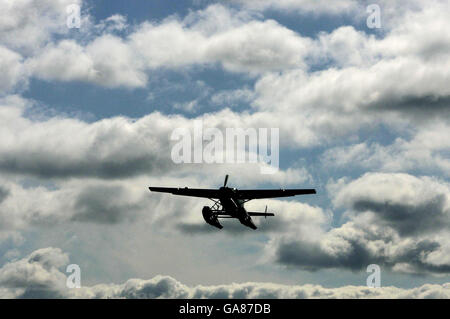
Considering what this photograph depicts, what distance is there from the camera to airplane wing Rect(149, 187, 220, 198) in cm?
9181

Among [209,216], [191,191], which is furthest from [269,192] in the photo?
[191,191]

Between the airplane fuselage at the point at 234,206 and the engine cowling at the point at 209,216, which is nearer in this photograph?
the airplane fuselage at the point at 234,206

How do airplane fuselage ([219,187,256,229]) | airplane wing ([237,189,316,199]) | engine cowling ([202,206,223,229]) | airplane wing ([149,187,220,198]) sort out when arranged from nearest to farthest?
airplane fuselage ([219,187,256,229])
engine cowling ([202,206,223,229])
airplane wing ([237,189,316,199])
airplane wing ([149,187,220,198])

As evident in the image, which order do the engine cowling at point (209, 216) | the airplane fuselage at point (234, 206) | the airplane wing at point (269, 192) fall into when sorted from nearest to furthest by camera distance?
the airplane fuselage at point (234, 206) → the engine cowling at point (209, 216) → the airplane wing at point (269, 192)

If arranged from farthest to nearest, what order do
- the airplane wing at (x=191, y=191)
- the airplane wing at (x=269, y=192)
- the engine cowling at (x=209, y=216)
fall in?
the airplane wing at (x=191, y=191), the airplane wing at (x=269, y=192), the engine cowling at (x=209, y=216)

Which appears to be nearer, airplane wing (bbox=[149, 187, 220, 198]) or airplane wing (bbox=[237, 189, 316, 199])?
airplane wing (bbox=[237, 189, 316, 199])

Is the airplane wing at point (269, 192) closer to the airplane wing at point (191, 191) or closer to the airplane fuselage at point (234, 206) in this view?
the airplane fuselage at point (234, 206)

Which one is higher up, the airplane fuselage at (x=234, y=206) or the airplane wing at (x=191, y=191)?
the airplane wing at (x=191, y=191)

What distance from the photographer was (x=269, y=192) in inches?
3654

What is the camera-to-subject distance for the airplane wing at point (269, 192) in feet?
297

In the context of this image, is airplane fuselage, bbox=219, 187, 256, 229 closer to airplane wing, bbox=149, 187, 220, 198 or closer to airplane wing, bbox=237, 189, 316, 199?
airplane wing, bbox=237, 189, 316, 199

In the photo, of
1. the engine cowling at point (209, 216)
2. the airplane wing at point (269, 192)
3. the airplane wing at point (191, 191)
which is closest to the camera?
the engine cowling at point (209, 216)
